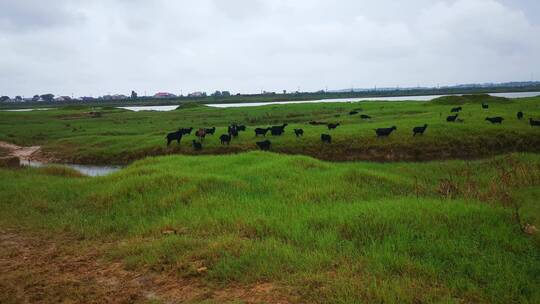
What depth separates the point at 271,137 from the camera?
1130 inches

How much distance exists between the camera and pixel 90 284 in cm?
723

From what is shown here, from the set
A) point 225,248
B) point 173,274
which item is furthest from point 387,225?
point 173,274

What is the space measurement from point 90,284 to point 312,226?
4613mm

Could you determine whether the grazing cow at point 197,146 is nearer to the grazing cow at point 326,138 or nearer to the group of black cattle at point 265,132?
the group of black cattle at point 265,132

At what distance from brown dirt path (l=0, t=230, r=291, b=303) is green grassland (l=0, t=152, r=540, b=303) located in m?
0.32

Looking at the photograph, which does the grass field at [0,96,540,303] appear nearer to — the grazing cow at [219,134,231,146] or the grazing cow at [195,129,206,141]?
the grazing cow at [219,134,231,146]

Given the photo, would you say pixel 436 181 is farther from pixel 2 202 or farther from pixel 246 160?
pixel 2 202

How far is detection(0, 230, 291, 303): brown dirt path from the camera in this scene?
6.56 metres

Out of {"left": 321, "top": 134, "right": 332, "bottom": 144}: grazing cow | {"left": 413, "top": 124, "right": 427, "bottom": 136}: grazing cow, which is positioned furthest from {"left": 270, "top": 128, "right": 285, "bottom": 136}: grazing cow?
{"left": 413, "top": 124, "right": 427, "bottom": 136}: grazing cow

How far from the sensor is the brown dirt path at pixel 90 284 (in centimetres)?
656

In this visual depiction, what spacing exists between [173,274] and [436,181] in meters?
12.2

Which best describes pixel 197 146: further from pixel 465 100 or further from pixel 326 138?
pixel 465 100

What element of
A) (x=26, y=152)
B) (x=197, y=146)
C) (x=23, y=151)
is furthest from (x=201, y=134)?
(x=23, y=151)

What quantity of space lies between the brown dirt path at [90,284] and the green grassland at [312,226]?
1.04ft
